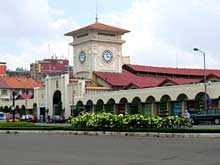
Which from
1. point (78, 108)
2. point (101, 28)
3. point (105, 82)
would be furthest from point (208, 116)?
point (101, 28)

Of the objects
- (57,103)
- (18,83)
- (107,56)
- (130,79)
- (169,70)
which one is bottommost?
(57,103)

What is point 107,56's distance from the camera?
282ft

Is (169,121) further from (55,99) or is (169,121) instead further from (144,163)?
(55,99)

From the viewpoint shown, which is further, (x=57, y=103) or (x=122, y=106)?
(x=57, y=103)

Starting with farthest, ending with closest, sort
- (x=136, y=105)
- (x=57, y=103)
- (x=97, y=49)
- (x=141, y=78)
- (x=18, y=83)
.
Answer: (x=18, y=83), (x=141, y=78), (x=57, y=103), (x=97, y=49), (x=136, y=105)

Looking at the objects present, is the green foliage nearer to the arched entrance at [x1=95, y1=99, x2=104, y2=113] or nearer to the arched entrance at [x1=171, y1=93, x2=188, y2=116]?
the arched entrance at [x1=171, y1=93, x2=188, y2=116]

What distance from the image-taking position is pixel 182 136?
84.6ft

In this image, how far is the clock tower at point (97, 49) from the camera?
83938mm

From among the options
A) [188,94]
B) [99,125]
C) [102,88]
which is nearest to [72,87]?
[102,88]

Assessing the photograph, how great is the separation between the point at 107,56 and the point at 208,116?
40504 millimetres

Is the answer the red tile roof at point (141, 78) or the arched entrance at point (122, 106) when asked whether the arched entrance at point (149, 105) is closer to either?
the arched entrance at point (122, 106)

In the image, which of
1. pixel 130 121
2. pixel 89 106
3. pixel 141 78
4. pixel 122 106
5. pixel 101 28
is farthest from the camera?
pixel 141 78

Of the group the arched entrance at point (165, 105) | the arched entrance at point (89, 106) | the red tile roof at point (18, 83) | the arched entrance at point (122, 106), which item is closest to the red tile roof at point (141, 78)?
the arched entrance at point (122, 106)

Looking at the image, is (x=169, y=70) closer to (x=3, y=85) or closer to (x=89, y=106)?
(x=89, y=106)
